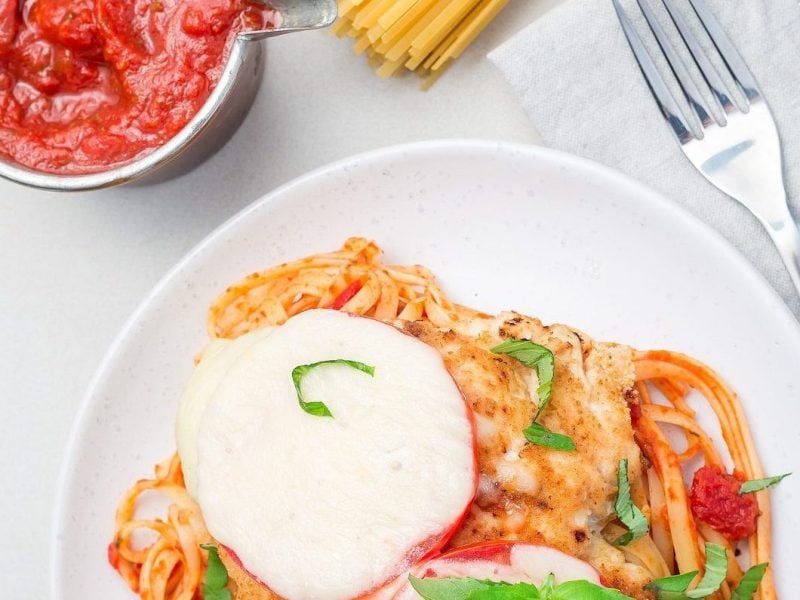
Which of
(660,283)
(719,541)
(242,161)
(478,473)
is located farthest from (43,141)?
(719,541)

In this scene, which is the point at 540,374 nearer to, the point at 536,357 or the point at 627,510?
the point at 536,357

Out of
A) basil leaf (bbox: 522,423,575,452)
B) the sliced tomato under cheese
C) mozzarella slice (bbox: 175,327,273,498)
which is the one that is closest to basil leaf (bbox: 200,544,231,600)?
mozzarella slice (bbox: 175,327,273,498)

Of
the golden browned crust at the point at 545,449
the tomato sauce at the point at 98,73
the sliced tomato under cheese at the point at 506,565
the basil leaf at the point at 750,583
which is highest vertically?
the tomato sauce at the point at 98,73

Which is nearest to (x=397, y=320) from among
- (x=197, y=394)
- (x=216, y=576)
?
(x=197, y=394)

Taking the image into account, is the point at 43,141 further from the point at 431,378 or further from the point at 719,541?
the point at 719,541

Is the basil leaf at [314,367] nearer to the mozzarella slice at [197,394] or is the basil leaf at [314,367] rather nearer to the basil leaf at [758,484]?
the mozzarella slice at [197,394]

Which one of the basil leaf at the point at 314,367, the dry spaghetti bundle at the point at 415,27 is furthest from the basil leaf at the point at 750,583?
the dry spaghetti bundle at the point at 415,27
